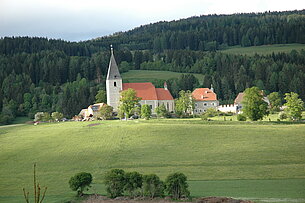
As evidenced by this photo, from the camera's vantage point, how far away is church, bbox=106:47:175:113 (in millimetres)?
106625

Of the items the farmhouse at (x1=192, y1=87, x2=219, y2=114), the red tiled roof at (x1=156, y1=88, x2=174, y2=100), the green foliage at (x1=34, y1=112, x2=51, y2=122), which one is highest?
the red tiled roof at (x1=156, y1=88, x2=174, y2=100)

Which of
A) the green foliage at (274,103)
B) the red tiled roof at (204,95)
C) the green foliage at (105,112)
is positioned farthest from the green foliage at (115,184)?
the red tiled roof at (204,95)

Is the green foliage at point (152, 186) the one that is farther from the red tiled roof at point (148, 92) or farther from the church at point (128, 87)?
the red tiled roof at point (148, 92)

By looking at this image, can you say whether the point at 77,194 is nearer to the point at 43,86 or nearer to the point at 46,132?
the point at 46,132

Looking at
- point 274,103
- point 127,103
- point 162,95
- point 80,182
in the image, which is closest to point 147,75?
point 162,95

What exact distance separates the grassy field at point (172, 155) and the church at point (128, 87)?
26533mm

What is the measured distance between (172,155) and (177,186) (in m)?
21.2

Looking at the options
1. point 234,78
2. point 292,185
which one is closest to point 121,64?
point 234,78

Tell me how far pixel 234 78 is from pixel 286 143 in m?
94.3

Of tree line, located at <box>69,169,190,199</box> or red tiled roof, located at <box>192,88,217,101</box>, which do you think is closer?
tree line, located at <box>69,169,190,199</box>

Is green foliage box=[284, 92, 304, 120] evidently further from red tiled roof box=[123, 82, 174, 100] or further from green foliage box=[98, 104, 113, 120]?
red tiled roof box=[123, 82, 174, 100]

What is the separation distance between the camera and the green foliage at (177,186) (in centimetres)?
3344

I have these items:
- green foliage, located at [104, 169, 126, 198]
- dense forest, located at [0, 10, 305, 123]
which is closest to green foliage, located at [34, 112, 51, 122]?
dense forest, located at [0, 10, 305, 123]

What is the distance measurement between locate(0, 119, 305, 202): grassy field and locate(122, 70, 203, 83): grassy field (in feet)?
280
